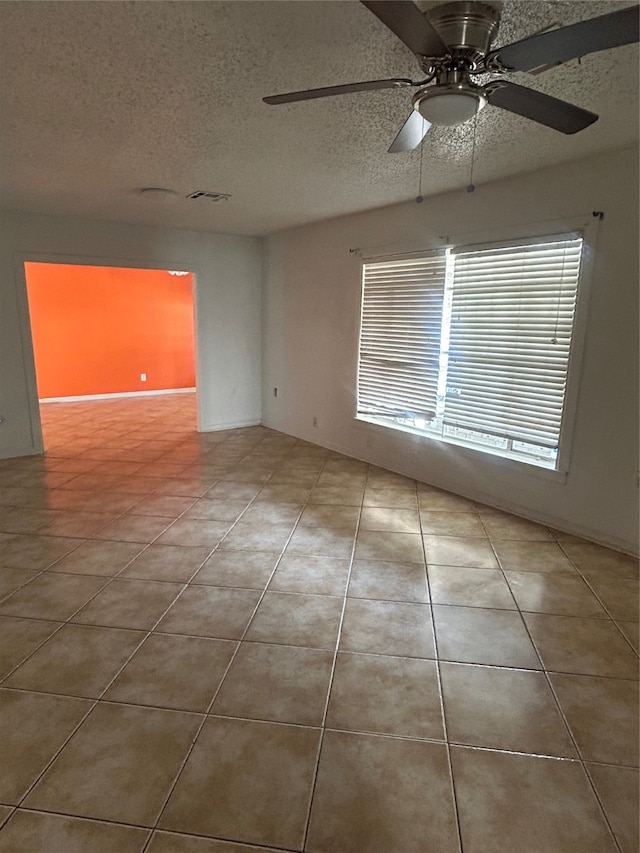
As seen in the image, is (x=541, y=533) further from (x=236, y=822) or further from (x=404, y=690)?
(x=236, y=822)

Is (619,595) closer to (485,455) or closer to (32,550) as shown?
(485,455)

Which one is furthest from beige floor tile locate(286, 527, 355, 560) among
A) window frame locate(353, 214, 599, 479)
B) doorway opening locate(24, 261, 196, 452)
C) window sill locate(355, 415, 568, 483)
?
doorway opening locate(24, 261, 196, 452)

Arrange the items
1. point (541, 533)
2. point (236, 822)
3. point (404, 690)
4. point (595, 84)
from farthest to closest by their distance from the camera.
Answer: point (541, 533) < point (595, 84) < point (404, 690) < point (236, 822)

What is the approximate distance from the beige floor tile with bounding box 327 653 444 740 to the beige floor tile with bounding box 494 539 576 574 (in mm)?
1091

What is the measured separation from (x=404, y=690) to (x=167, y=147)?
3074 mm

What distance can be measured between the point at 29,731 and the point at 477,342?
11.3 ft

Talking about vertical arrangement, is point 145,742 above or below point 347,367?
below

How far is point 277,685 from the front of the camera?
1.86 metres

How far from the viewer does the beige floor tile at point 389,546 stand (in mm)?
2892

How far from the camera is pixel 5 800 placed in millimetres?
1395

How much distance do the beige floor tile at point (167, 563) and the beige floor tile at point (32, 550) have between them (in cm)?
49

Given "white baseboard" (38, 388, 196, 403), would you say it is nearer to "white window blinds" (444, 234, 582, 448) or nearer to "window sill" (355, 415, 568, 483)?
"window sill" (355, 415, 568, 483)

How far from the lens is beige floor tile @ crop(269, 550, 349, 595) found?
8.33ft

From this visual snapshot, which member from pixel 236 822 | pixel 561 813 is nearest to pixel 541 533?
pixel 561 813
